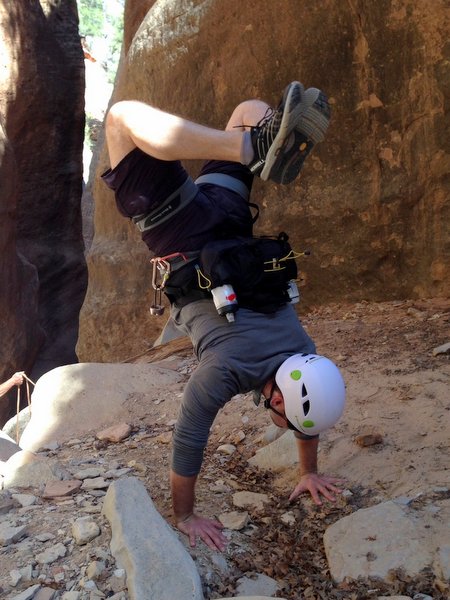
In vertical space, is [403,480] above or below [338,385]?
below

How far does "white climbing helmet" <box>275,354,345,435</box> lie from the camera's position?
2807mm

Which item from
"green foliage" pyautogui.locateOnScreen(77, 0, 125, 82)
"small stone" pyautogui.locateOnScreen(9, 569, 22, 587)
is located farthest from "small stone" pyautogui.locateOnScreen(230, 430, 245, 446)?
"green foliage" pyautogui.locateOnScreen(77, 0, 125, 82)

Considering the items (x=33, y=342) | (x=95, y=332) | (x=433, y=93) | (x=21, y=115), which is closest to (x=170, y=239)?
(x=433, y=93)

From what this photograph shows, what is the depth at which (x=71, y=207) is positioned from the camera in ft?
44.2

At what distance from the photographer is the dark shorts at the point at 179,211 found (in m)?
2.94

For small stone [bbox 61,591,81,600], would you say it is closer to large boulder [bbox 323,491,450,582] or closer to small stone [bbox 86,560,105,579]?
small stone [bbox 86,560,105,579]

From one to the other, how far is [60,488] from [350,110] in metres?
3.93


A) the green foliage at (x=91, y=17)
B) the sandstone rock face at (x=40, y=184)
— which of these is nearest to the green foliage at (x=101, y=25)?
the green foliage at (x=91, y=17)

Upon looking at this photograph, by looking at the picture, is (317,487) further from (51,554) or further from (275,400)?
(51,554)

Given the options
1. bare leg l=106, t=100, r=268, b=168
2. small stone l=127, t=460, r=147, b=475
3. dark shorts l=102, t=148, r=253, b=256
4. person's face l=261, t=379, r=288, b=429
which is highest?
bare leg l=106, t=100, r=268, b=168

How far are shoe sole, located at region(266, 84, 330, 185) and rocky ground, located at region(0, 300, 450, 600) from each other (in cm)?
152

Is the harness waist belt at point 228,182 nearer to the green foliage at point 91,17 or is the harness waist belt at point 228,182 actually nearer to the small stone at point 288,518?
the small stone at point 288,518

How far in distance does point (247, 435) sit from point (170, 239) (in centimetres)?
156

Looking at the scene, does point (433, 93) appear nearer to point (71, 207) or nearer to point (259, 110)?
point (259, 110)
